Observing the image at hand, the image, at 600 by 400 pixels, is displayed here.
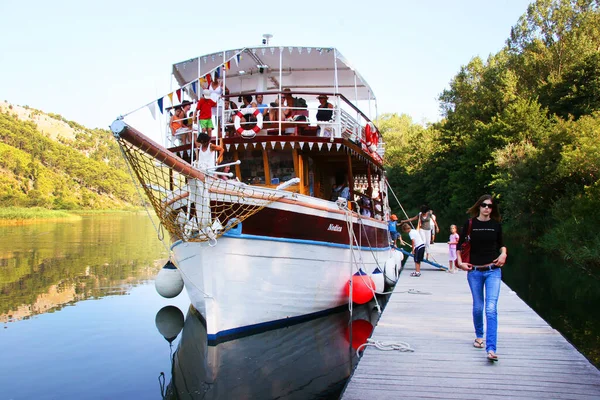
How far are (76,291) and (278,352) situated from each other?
315 inches

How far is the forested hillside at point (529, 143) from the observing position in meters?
20.1

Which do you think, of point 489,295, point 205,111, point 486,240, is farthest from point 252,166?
point 489,295

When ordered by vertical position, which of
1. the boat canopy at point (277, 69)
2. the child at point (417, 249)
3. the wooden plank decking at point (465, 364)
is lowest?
the wooden plank decking at point (465, 364)

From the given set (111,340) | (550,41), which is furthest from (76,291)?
(550,41)

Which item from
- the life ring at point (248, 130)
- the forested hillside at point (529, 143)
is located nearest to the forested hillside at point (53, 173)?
the forested hillside at point (529, 143)

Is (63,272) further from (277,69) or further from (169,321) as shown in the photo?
(277,69)

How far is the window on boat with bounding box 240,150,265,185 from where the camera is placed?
1059 centimetres

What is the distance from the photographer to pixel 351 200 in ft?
→ 36.1

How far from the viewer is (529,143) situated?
→ 31516mm

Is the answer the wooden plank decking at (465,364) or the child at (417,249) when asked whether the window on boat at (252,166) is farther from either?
the child at (417,249)

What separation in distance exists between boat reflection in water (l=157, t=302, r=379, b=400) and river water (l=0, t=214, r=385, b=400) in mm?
16

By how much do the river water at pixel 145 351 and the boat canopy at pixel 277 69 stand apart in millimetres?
4811

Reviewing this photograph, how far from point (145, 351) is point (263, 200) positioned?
129 inches

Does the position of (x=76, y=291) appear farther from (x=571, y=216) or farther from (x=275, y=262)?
(x=571, y=216)
